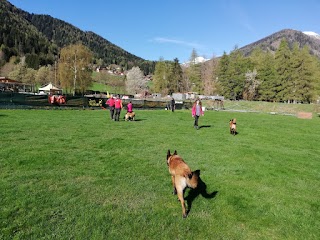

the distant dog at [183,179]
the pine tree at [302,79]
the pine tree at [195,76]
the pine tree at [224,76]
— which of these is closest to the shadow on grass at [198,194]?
the distant dog at [183,179]

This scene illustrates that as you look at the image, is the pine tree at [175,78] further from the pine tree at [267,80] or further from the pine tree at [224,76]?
the pine tree at [267,80]

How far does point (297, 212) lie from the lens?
6191 mm

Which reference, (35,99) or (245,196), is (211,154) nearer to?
(245,196)

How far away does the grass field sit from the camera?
205 inches

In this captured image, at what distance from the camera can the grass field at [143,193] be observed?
17.0 feet

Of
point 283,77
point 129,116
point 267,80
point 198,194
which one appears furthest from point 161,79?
point 198,194

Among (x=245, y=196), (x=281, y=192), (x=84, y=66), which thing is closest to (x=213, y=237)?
(x=245, y=196)

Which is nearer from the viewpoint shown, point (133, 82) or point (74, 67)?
point (74, 67)

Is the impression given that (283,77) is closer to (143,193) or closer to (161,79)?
(161,79)

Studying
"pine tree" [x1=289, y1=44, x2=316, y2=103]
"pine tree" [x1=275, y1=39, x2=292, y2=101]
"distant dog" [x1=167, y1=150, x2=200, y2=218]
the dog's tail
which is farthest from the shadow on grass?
"pine tree" [x1=275, y1=39, x2=292, y2=101]

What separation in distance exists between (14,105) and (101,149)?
22.2 m

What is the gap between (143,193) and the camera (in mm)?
6801

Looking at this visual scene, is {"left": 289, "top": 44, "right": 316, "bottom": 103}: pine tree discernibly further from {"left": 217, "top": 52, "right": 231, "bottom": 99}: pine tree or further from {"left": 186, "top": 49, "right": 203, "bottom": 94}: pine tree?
{"left": 186, "top": 49, "right": 203, "bottom": 94}: pine tree

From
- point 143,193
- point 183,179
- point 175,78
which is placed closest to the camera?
point 183,179
